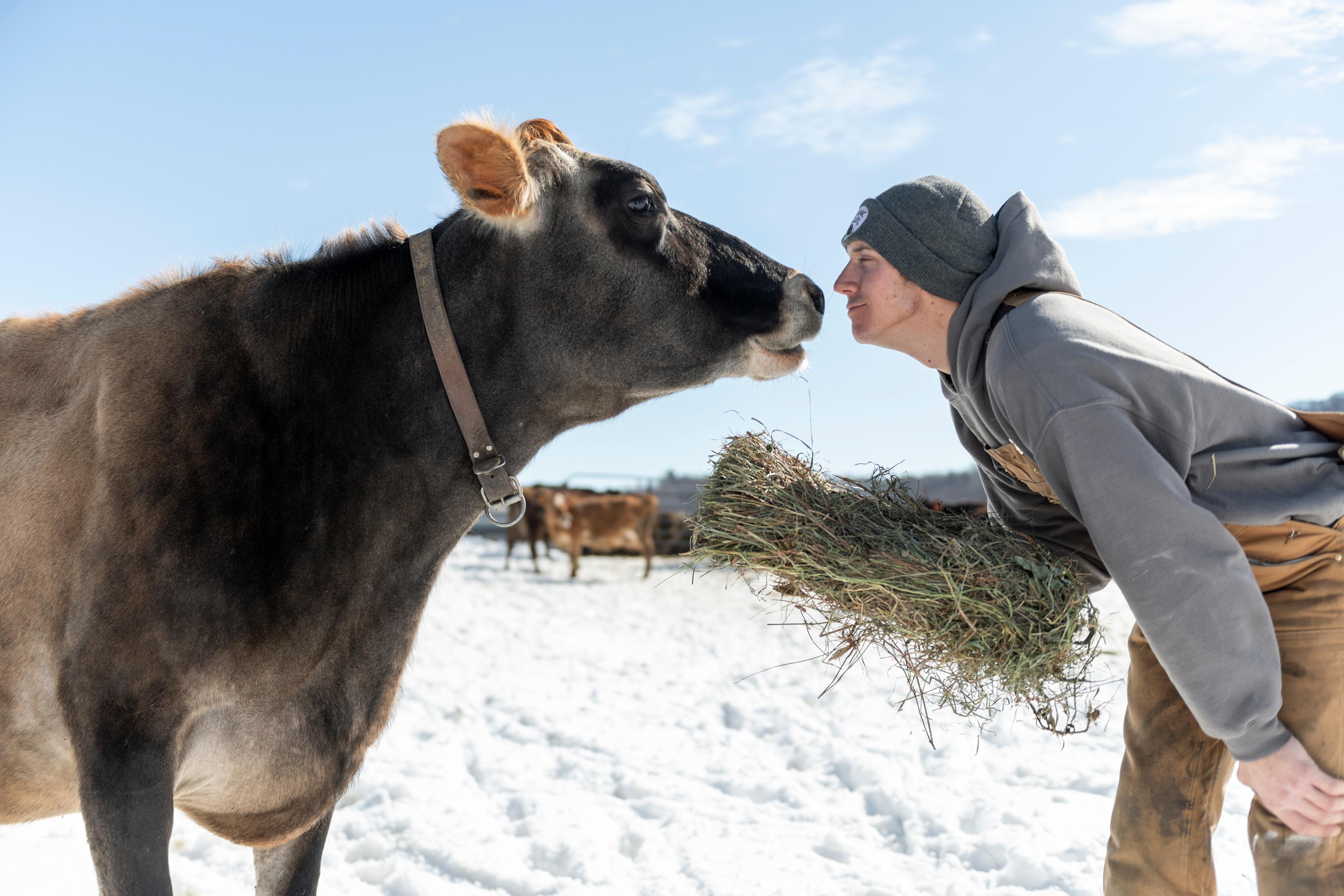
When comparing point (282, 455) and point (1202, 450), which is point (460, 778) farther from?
point (1202, 450)

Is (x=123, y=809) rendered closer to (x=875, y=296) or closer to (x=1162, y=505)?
(x=875, y=296)

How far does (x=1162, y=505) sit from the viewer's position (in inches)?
66.6

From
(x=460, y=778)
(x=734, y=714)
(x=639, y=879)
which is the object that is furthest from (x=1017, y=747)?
(x=460, y=778)

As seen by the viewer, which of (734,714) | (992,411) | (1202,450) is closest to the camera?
(1202,450)

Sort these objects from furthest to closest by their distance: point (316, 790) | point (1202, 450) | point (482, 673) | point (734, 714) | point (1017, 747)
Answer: point (482, 673) < point (734, 714) < point (1017, 747) < point (316, 790) < point (1202, 450)

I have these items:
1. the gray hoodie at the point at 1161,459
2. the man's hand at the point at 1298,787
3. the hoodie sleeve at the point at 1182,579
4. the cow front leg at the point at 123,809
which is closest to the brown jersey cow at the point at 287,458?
the cow front leg at the point at 123,809

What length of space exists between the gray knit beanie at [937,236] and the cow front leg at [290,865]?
2.19 meters

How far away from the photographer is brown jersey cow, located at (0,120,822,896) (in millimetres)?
2039

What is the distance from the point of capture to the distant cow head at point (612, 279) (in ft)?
8.02

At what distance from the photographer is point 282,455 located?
88.7 inches

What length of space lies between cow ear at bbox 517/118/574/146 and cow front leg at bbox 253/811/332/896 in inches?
81.1

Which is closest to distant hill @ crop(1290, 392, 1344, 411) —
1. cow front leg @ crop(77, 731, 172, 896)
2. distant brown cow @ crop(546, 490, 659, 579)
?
cow front leg @ crop(77, 731, 172, 896)

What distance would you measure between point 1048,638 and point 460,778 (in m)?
3.54

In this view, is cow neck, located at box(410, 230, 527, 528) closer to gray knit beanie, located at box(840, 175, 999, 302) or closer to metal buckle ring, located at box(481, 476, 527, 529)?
metal buckle ring, located at box(481, 476, 527, 529)
